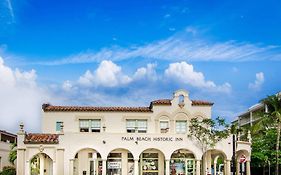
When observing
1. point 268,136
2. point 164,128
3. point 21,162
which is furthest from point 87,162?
point 268,136

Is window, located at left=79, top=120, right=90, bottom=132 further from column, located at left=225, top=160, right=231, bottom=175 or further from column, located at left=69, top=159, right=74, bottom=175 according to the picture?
column, located at left=225, top=160, right=231, bottom=175

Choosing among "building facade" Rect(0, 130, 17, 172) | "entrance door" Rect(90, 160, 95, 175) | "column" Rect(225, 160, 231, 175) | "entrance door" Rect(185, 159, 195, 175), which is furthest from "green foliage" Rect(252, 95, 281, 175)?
"building facade" Rect(0, 130, 17, 172)

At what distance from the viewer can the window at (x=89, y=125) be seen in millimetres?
44094

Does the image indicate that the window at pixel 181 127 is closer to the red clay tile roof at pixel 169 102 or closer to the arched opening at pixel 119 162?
the red clay tile roof at pixel 169 102

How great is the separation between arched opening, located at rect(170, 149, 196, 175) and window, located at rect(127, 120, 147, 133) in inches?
148

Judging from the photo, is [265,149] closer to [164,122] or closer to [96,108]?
[164,122]

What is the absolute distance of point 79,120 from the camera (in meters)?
44.2

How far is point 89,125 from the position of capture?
4419 cm

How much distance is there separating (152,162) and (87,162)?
5.71 metres

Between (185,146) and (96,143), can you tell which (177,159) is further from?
(96,143)

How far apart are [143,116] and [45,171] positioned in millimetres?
9971

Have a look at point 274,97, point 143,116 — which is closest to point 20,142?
point 143,116

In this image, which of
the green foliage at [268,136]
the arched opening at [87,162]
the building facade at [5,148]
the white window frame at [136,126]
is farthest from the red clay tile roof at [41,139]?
the green foliage at [268,136]

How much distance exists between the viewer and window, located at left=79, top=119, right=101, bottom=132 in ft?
145
